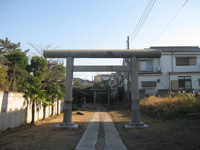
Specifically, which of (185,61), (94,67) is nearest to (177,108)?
(94,67)

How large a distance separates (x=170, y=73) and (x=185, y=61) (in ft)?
10.2

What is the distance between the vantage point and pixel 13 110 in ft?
27.5

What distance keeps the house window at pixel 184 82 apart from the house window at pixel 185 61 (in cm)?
198

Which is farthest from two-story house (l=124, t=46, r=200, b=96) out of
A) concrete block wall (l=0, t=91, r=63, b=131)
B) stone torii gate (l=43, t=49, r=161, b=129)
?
concrete block wall (l=0, t=91, r=63, b=131)

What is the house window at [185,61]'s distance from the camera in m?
24.3

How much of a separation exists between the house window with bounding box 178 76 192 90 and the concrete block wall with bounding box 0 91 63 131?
20165 mm

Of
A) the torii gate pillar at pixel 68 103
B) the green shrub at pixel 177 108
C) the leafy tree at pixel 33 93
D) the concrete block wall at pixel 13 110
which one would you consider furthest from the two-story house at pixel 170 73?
→ the concrete block wall at pixel 13 110

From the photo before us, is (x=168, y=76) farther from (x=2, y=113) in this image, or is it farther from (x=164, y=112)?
Answer: (x=2, y=113)

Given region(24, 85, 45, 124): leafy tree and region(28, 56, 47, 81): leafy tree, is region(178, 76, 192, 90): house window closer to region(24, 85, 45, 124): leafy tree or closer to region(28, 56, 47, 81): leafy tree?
region(28, 56, 47, 81): leafy tree

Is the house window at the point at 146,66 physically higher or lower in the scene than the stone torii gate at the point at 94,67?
higher

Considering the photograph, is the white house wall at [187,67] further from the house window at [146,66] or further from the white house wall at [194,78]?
the house window at [146,66]

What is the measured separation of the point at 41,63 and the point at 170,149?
1310cm

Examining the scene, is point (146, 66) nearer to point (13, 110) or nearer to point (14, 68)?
point (14, 68)

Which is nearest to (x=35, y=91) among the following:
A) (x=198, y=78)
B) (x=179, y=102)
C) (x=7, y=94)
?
(x=7, y=94)
